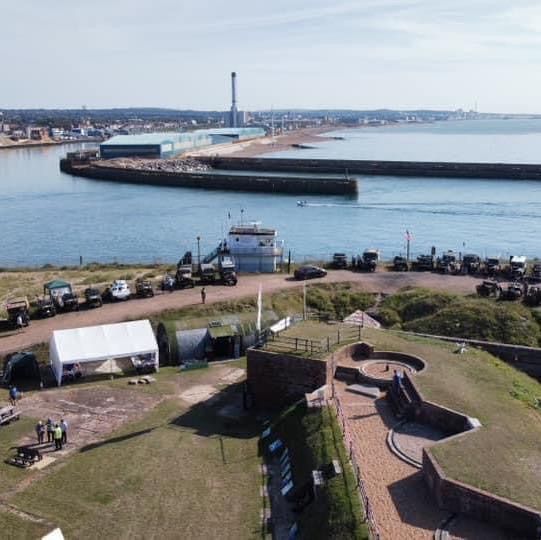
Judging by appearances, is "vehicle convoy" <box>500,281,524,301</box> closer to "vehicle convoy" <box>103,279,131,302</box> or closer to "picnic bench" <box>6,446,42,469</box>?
"vehicle convoy" <box>103,279,131,302</box>

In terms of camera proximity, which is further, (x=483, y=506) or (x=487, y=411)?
(x=487, y=411)

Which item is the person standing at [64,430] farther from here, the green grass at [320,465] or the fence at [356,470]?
the fence at [356,470]

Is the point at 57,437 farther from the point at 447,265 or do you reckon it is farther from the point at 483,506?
the point at 447,265

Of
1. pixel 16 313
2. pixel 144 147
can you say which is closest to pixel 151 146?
pixel 144 147

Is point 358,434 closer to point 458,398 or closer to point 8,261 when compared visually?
point 458,398

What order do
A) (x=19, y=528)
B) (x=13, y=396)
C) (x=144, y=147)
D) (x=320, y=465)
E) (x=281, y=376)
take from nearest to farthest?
(x=19, y=528)
(x=320, y=465)
(x=281, y=376)
(x=13, y=396)
(x=144, y=147)

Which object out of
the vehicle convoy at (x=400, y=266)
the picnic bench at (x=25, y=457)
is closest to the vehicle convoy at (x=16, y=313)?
the picnic bench at (x=25, y=457)

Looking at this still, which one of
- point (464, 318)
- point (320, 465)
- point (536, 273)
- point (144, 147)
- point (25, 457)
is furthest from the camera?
point (144, 147)
